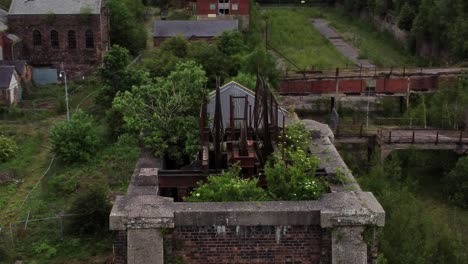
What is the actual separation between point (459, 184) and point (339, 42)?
34.3 meters

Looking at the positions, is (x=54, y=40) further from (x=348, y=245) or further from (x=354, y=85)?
(x=348, y=245)

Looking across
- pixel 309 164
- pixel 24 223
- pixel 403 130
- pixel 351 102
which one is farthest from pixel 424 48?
pixel 309 164

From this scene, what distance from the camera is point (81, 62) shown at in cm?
4344

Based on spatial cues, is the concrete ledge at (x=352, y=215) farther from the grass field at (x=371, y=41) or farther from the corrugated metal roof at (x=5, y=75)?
the grass field at (x=371, y=41)

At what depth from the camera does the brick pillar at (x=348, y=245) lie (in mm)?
8320

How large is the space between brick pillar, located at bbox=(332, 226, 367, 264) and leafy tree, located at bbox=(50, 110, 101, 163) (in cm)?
2010

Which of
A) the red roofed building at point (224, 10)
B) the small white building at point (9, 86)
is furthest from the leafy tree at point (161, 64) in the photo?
the red roofed building at point (224, 10)

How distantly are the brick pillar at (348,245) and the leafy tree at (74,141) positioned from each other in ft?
66.0

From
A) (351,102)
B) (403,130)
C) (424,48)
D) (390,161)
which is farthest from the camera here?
(424,48)

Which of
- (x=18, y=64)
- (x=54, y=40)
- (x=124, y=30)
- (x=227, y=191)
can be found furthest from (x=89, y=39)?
(x=227, y=191)

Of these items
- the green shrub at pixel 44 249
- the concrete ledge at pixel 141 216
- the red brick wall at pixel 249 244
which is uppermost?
the concrete ledge at pixel 141 216

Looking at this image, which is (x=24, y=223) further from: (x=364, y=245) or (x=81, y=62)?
(x=81, y=62)

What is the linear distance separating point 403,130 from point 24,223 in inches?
686

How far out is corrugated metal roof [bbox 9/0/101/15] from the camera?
4219cm
